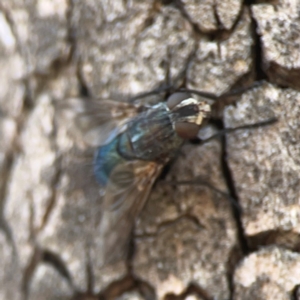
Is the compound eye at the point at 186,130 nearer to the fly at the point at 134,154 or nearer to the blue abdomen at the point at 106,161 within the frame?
the fly at the point at 134,154

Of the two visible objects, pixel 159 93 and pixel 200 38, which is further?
pixel 159 93

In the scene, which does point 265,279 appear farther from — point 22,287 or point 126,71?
point 22,287

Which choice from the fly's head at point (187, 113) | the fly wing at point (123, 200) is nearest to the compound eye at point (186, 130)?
the fly's head at point (187, 113)

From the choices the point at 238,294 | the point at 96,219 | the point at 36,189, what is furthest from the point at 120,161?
the point at 238,294

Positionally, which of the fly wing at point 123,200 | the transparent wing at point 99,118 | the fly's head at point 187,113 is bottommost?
the fly wing at point 123,200

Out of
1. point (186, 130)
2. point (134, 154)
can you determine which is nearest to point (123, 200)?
point (134, 154)

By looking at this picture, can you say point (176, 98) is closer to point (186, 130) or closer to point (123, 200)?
point (186, 130)
